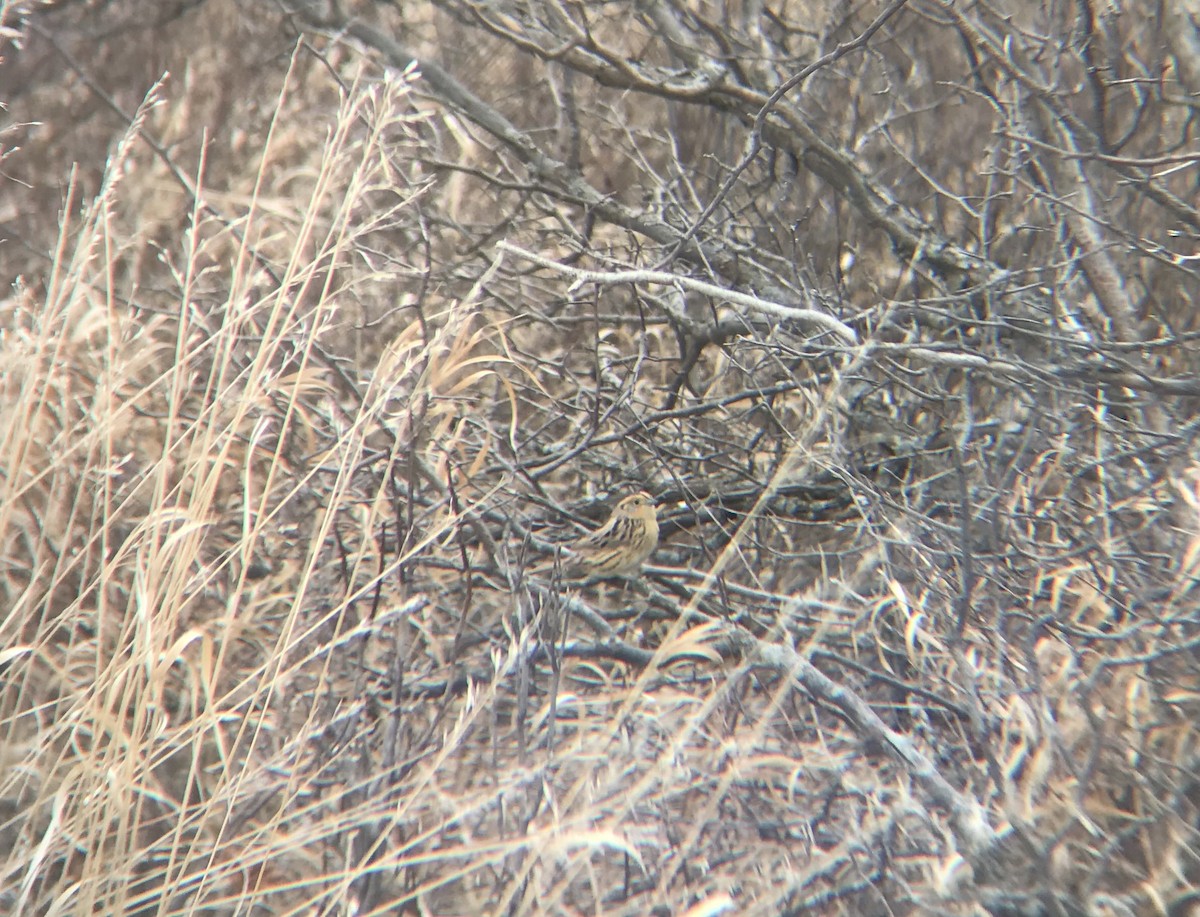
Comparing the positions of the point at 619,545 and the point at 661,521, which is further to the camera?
the point at 661,521

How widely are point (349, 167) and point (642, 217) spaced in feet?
5.79

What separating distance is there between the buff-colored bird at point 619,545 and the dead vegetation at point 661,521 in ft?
0.22

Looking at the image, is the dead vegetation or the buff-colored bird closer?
the dead vegetation

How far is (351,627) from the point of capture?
2.34 metres

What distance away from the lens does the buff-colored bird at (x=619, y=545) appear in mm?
2748

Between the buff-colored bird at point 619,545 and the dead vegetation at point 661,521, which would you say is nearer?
the dead vegetation at point 661,521

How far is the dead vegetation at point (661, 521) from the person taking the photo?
1.76m

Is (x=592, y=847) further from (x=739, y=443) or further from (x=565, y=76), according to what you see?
(x=565, y=76)

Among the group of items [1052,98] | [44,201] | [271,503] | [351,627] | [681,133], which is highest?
[1052,98]

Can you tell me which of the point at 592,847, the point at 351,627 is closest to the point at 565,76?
the point at 351,627

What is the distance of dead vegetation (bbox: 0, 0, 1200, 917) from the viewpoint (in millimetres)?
1762

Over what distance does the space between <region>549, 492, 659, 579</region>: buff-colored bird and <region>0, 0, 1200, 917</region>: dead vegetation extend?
2.6 inches

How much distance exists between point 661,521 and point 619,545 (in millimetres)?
352

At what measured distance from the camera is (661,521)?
3.17 meters
